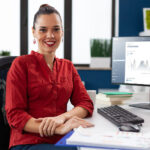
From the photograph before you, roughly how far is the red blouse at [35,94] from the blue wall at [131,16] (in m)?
A: 1.87

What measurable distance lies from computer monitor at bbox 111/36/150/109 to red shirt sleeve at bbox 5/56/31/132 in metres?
0.69

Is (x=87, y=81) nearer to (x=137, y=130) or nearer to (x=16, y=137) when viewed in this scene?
(x=16, y=137)

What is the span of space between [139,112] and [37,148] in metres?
0.61

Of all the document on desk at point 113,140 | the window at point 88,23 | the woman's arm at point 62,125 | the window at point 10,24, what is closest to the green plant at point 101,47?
the window at point 88,23

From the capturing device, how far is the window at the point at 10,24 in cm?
333

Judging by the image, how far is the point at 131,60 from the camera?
1.57m

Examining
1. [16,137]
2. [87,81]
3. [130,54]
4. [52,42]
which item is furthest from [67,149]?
[87,81]

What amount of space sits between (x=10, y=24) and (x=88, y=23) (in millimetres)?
1115

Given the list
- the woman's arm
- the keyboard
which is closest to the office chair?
the woman's arm

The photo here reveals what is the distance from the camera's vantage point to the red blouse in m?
1.12

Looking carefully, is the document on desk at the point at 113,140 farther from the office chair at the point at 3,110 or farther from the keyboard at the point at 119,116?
the office chair at the point at 3,110

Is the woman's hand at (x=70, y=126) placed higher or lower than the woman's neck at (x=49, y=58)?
lower

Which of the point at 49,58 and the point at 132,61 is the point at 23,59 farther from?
the point at 132,61

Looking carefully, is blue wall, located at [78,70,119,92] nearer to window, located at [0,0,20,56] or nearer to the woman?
window, located at [0,0,20,56]
